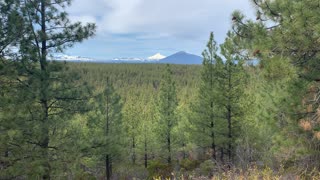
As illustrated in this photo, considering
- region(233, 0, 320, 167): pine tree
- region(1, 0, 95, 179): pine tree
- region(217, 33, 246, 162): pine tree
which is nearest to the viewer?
region(233, 0, 320, 167): pine tree

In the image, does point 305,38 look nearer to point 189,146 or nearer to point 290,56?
point 290,56

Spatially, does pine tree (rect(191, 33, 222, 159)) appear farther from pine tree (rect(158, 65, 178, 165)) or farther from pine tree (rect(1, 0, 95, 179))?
pine tree (rect(1, 0, 95, 179))

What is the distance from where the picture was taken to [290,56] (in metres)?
7.32

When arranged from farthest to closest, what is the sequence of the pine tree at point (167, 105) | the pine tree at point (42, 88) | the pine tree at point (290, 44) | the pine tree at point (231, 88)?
the pine tree at point (167, 105), the pine tree at point (231, 88), the pine tree at point (42, 88), the pine tree at point (290, 44)

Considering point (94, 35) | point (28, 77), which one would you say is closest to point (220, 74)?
point (94, 35)

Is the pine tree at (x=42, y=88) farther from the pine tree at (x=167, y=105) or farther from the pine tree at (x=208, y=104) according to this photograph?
the pine tree at (x=167, y=105)

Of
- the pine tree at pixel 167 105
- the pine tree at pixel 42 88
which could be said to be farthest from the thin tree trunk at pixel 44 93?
the pine tree at pixel 167 105

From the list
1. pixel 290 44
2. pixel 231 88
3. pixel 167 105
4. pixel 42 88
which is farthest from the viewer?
pixel 167 105

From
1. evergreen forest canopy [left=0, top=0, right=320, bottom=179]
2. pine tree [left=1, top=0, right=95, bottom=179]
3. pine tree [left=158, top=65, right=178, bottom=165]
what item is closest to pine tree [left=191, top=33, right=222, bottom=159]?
evergreen forest canopy [left=0, top=0, right=320, bottom=179]

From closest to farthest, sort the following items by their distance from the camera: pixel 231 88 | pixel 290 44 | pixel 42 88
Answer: pixel 290 44
pixel 42 88
pixel 231 88

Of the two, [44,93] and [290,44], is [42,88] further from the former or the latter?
[290,44]

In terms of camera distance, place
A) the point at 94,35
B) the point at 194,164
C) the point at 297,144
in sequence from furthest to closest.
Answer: the point at 194,164
the point at 94,35
the point at 297,144

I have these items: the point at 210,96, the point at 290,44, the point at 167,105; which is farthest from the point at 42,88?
the point at 167,105

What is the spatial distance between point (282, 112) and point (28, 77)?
8042 mm
